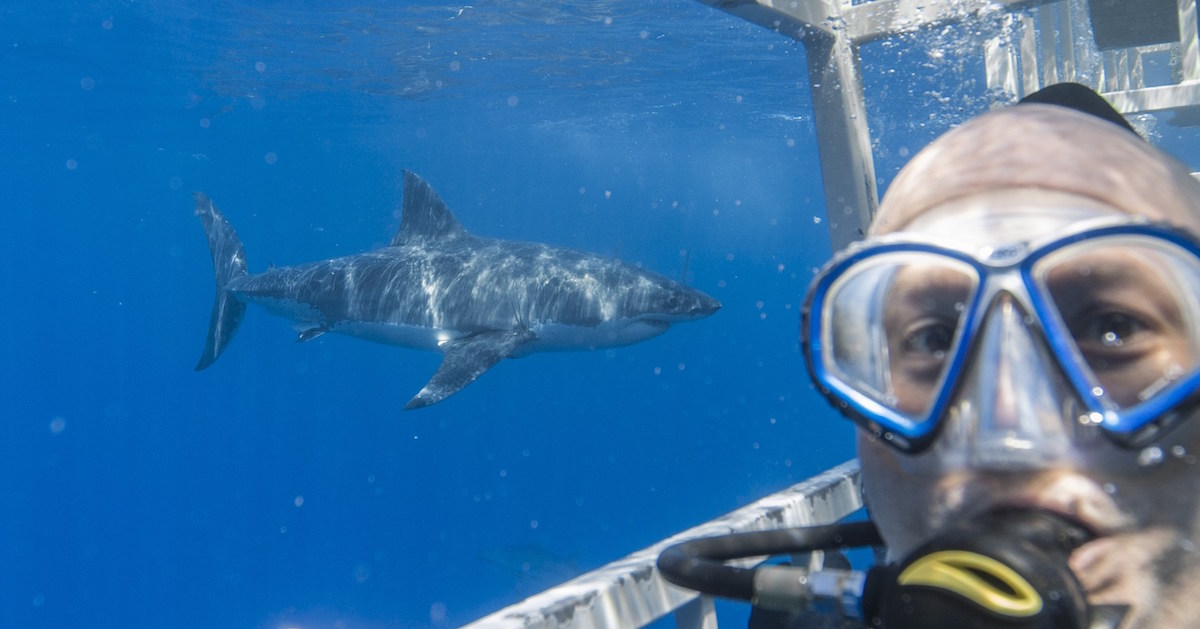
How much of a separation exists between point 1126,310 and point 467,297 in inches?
377

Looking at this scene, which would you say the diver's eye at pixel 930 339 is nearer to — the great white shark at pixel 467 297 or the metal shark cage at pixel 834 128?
the metal shark cage at pixel 834 128

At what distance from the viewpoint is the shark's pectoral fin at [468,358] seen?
29.1 feet

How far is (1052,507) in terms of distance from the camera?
3.07 feet

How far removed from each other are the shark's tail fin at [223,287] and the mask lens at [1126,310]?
523 inches

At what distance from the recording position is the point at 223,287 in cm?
1285

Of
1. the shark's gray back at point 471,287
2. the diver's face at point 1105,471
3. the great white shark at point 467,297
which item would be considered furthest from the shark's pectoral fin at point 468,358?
the diver's face at point 1105,471

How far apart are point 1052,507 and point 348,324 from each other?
1074 centimetres

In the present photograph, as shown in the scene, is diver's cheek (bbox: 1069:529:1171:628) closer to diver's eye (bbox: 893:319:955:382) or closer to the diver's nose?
the diver's nose

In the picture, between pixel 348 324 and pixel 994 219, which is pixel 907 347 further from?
pixel 348 324

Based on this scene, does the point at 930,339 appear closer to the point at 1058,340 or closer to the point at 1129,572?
the point at 1058,340

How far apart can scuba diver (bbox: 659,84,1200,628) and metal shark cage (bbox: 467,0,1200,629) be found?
2.77 feet

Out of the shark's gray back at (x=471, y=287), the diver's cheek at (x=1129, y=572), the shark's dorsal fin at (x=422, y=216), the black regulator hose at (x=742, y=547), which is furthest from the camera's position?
the shark's dorsal fin at (x=422, y=216)

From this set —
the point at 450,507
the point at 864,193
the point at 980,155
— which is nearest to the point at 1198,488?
the point at 980,155

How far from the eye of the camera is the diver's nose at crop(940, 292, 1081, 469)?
0.97m
